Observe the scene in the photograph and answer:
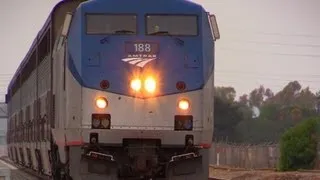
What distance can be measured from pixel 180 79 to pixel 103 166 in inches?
95.7

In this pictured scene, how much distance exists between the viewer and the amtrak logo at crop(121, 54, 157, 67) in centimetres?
1457

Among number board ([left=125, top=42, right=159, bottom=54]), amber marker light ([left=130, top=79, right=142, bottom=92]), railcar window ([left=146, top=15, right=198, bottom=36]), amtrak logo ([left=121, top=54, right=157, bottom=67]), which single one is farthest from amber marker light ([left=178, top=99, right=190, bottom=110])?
railcar window ([left=146, top=15, right=198, bottom=36])

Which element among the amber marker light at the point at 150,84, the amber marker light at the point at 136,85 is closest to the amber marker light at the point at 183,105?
the amber marker light at the point at 150,84

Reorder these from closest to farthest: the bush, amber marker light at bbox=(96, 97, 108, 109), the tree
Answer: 1. amber marker light at bbox=(96, 97, 108, 109)
2. the bush
3. the tree

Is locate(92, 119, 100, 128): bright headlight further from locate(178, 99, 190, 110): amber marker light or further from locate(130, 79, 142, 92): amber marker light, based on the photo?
locate(178, 99, 190, 110): amber marker light

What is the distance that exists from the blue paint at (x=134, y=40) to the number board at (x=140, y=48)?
0.32ft

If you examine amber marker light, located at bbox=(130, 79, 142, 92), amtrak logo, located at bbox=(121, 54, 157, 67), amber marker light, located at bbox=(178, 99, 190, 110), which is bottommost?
amber marker light, located at bbox=(178, 99, 190, 110)

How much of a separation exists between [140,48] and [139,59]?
0.85ft

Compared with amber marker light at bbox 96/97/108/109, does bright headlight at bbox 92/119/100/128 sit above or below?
below

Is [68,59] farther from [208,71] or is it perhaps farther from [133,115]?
[208,71]

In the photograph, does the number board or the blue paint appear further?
the number board

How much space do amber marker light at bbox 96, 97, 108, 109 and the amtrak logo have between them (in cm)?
96

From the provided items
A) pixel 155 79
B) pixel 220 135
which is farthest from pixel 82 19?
pixel 220 135

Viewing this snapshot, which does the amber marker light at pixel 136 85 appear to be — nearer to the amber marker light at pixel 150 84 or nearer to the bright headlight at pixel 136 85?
the bright headlight at pixel 136 85
